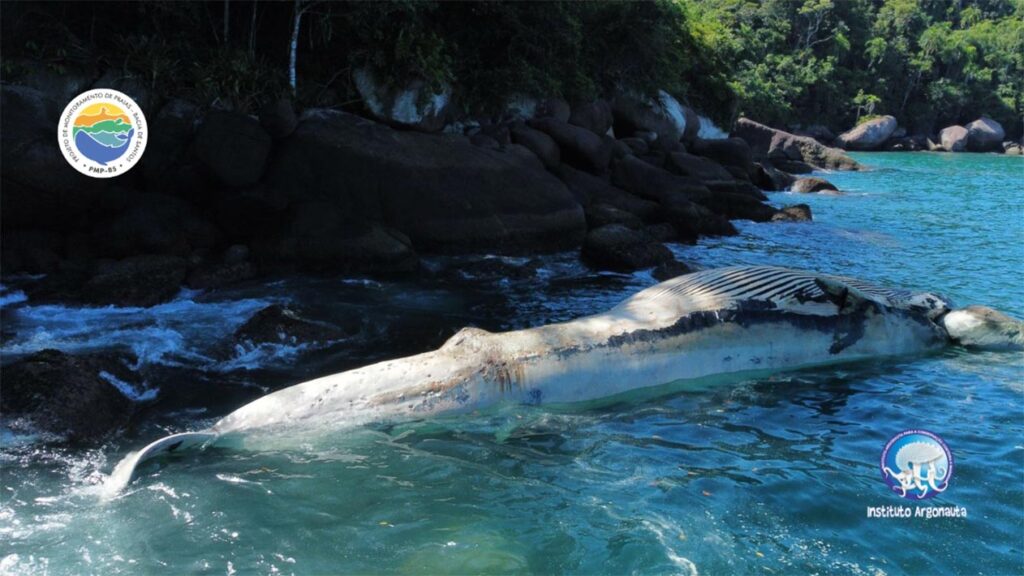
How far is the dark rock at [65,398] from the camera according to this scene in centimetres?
580

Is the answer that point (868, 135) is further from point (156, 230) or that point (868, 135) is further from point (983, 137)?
point (156, 230)

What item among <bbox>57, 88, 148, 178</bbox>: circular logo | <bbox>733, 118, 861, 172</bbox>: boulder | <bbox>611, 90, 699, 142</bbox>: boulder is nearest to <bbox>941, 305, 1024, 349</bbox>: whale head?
<bbox>57, 88, 148, 178</bbox>: circular logo

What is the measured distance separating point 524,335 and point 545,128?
12.3 meters

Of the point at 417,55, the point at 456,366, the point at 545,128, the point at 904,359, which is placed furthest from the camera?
the point at 545,128

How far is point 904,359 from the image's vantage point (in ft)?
25.2

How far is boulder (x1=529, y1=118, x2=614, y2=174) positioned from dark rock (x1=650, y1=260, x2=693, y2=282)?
20.0 feet

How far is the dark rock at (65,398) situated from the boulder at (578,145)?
12.6 meters

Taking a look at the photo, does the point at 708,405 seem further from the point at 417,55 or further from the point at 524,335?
the point at 417,55

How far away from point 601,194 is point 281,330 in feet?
31.5

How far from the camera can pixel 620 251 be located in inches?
485

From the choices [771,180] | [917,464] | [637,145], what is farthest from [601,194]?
[771,180]

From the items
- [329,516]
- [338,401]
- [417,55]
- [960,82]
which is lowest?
[329,516]

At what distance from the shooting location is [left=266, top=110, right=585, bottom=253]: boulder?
12164mm

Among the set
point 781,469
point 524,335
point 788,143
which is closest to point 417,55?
point 524,335
